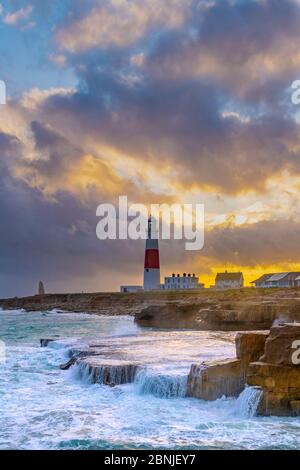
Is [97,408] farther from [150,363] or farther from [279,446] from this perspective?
[279,446]

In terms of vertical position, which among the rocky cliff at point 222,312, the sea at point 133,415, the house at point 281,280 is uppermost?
the house at point 281,280

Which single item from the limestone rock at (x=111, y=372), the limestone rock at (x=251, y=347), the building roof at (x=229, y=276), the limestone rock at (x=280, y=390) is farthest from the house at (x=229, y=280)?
the limestone rock at (x=280, y=390)

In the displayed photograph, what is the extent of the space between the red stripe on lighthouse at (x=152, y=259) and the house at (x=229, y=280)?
79.9ft

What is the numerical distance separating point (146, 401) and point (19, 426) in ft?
13.5

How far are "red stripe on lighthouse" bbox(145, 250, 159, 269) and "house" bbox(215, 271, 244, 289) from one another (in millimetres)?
24361

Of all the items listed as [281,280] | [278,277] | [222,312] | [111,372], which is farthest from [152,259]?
[111,372]

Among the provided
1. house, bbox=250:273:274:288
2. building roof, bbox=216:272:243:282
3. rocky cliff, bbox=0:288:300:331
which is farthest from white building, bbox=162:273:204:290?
rocky cliff, bbox=0:288:300:331

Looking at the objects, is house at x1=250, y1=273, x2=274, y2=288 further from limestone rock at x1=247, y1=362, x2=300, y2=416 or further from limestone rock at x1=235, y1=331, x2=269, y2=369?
limestone rock at x1=247, y1=362, x2=300, y2=416

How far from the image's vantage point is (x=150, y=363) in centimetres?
1877

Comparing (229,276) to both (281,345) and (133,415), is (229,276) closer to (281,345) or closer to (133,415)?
(281,345)

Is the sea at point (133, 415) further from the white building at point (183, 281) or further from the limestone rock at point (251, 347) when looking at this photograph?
the white building at point (183, 281)

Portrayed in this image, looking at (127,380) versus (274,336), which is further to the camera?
(127,380)

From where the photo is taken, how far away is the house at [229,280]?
9262 cm
